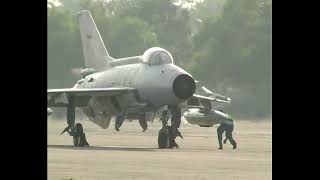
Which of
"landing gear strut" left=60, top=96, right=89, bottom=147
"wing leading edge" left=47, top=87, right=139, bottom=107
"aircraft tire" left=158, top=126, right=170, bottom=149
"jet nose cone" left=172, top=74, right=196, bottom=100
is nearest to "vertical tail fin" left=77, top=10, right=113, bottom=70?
"wing leading edge" left=47, top=87, right=139, bottom=107

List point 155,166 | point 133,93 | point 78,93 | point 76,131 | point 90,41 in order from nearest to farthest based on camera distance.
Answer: point 155,166
point 76,131
point 133,93
point 78,93
point 90,41

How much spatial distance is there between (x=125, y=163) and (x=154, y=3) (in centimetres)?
6365

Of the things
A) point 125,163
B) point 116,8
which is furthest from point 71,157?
point 116,8

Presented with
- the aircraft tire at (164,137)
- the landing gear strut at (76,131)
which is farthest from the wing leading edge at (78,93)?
the aircraft tire at (164,137)

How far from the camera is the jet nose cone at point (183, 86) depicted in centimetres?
2556

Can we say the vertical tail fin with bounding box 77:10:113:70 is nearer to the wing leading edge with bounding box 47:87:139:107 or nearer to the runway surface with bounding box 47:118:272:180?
the wing leading edge with bounding box 47:87:139:107

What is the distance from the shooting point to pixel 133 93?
28266 mm

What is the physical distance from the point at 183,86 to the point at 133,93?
3007 millimetres

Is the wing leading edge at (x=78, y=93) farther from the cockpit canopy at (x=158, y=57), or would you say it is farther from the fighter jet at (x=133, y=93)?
the cockpit canopy at (x=158, y=57)

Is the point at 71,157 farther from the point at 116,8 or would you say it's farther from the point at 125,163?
the point at 116,8

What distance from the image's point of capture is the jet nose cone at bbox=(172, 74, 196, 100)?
25.6 meters

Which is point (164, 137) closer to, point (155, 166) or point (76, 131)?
point (76, 131)

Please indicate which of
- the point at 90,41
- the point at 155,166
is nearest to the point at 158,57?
the point at 90,41
